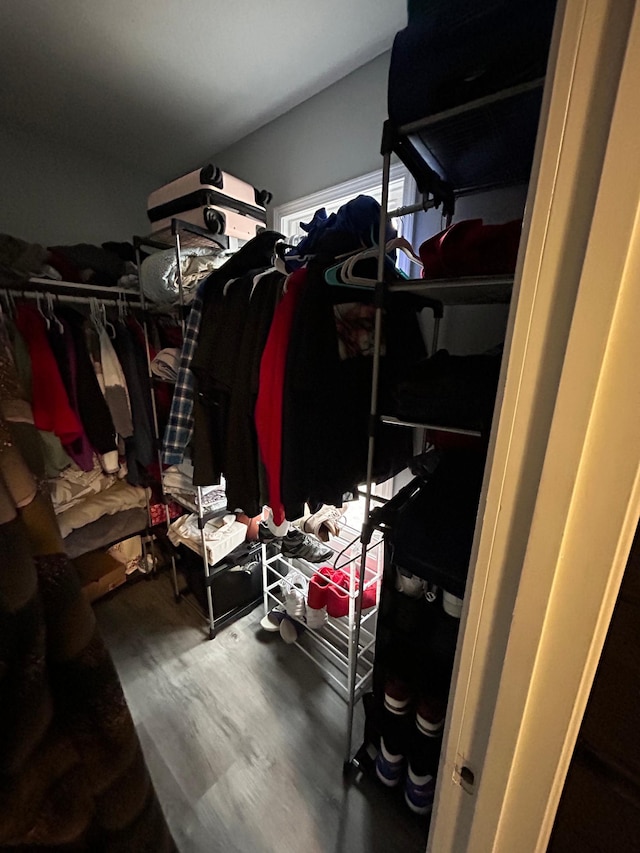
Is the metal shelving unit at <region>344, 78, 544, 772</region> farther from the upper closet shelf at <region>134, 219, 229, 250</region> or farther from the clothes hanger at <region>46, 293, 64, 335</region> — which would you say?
the clothes hanger at <region>46, 293, 64, 335</region>

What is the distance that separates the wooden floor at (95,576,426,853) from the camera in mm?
978

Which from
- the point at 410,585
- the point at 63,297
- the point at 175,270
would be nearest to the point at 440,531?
the point at 410,585

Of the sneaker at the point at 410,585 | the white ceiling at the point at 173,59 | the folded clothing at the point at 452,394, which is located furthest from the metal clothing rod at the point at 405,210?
the sneaker at the point at 410,585

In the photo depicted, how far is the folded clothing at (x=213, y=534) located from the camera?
60.1 inches

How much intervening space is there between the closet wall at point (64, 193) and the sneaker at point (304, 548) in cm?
222

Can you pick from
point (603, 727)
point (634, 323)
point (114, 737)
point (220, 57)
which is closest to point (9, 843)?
point (114, 737)

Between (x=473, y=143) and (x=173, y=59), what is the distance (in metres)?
1.28

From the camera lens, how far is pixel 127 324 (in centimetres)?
166

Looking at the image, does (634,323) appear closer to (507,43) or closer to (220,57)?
(507,43)

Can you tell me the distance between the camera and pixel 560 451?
31 centimetres

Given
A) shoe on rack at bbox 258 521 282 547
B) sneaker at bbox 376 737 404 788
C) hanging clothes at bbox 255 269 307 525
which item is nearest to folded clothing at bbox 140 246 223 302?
hanging clothes at bbox 255 269 307 525

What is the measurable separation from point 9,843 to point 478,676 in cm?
63

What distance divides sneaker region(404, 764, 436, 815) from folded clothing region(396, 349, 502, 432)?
1.03m

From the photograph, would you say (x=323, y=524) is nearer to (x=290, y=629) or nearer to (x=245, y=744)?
(x=290, y=629)
